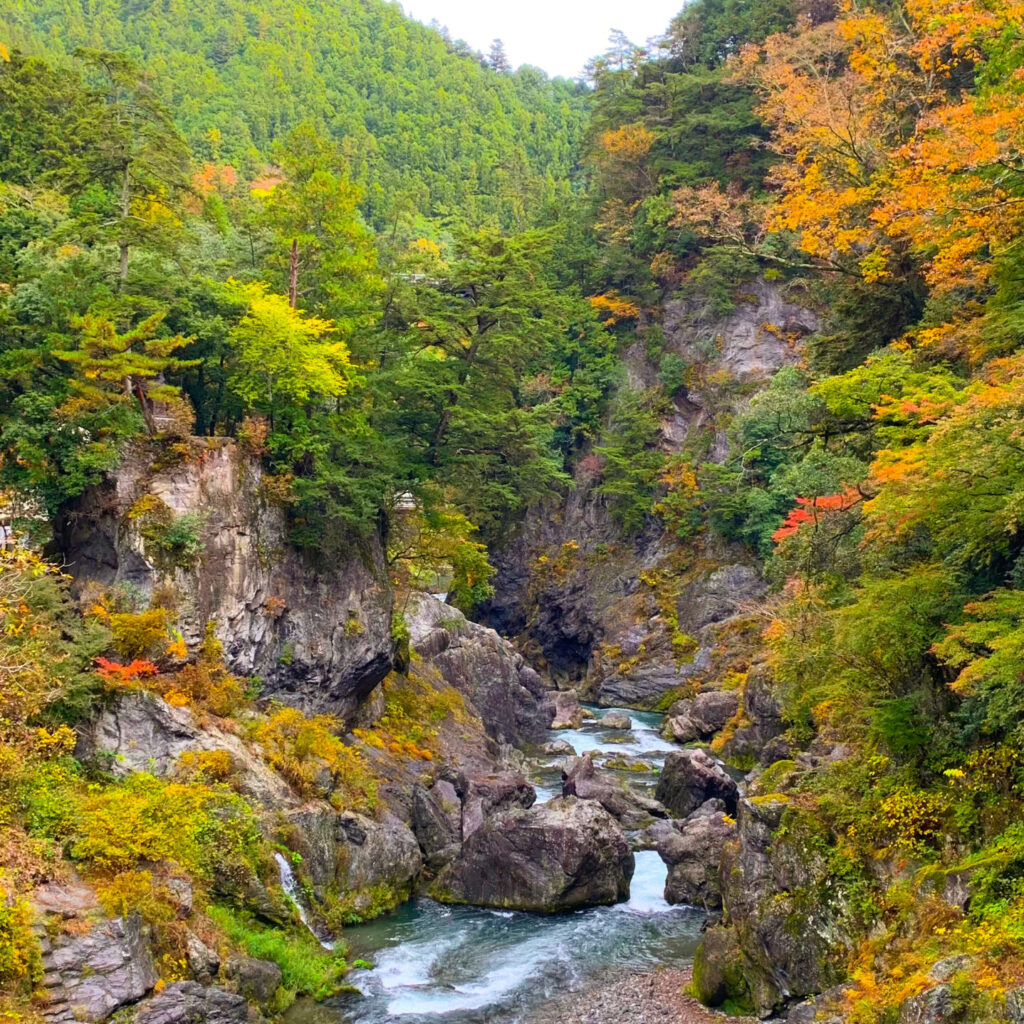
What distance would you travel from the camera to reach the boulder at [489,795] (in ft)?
83.6

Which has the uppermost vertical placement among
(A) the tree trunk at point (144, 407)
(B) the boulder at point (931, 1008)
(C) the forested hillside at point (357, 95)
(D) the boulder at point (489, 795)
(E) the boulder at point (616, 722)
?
(C) the forested hillside at point (357, 95)

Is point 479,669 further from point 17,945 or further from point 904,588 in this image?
point 17,945

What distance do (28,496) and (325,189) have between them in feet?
44.2

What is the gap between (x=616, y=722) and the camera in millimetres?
41562

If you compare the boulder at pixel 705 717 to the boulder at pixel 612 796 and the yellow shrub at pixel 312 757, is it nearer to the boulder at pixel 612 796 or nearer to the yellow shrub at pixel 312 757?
the boulder at pixel 612 796

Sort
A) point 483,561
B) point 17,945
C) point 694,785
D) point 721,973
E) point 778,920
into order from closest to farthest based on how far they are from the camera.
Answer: point 17,945 < point 778,920 < point 721,973 < point 694,785 < point 483,561

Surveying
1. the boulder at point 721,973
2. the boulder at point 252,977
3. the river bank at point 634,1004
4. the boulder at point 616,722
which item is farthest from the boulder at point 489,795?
the boulder at point 616,722

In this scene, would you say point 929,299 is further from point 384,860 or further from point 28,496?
point 28,496

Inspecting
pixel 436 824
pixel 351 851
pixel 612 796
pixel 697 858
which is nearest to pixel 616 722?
pixel 612 796

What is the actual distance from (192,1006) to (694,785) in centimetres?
1751

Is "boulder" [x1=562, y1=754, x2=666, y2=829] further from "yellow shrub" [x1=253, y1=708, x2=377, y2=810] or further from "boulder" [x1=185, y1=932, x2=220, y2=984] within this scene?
"boulder" [x1=185, y1=932, x2=220, y2=984]

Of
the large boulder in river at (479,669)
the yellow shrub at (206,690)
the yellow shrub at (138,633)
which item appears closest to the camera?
the yellow shrub at (138,633)

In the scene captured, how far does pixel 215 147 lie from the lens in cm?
8725

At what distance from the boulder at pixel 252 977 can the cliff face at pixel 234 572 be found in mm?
9623
